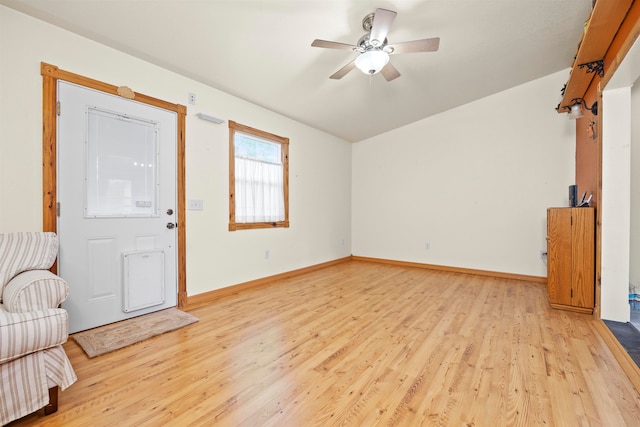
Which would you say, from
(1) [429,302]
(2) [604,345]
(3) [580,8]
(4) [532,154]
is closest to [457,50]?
(3) [580,8]

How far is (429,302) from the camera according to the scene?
3.23m

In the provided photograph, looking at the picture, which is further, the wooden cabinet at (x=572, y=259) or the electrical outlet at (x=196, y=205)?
the electrical outlet at (x=196, y=205)

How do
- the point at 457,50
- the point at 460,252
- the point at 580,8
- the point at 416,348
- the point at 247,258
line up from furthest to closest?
the point at 460,252, the point at 247,258, the point at 457,50, the point at 580,8, the point at 416,348

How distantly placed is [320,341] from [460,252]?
353 centimetres

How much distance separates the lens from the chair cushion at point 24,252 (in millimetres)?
1796

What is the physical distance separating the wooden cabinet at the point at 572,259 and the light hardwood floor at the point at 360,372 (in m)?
0.17

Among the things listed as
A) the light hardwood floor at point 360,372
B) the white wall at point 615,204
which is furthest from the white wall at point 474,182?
the white wall at point 615,204

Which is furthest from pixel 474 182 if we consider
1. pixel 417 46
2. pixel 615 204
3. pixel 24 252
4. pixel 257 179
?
pixel 24 252

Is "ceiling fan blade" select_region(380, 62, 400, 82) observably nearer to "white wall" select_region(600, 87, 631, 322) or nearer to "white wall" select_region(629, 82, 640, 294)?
"white wall" select_region(600, 87, 631, 322)

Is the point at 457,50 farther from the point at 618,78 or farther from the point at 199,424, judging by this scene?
the point at 199,424

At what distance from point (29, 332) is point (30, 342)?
52 mm

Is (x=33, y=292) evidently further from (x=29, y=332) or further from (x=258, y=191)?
(x=258, y=191)

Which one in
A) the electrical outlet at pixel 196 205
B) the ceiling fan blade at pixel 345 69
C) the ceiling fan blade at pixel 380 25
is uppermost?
the ceiling fan blade at pixel 380 25

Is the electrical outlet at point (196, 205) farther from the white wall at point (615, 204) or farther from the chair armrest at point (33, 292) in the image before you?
the white wall at point (615, 204)
